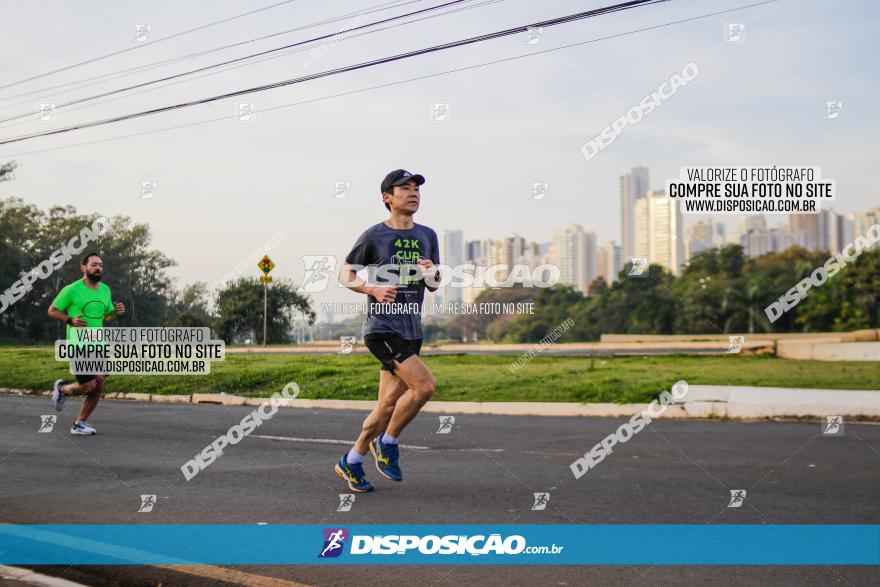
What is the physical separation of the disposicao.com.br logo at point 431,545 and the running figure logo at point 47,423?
7.42m

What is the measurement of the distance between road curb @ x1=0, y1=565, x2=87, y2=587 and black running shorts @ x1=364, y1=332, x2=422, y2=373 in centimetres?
247

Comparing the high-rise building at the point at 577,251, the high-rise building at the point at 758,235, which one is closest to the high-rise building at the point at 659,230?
the high-rise building at the point at 577,251

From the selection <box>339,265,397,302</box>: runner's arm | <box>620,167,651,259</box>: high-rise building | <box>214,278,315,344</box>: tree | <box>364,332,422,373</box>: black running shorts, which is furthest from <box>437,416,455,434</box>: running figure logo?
<box>620,167,651,259</box>: high-rise building

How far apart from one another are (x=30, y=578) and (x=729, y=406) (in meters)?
9.94

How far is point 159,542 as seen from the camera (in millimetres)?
5055

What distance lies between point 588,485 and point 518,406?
7.19 meters

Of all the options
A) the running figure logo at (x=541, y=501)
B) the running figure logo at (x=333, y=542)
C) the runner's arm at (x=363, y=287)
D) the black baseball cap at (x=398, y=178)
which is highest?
the black baseball cap at (x=398, y=178)

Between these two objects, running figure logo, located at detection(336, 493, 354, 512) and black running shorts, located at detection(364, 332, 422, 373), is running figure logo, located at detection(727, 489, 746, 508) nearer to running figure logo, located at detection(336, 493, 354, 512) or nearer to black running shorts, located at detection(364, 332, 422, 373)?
black running shorts, located at detection(364, 332, 422, 373)

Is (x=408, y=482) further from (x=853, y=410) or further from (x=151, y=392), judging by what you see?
(x=151, y=392)

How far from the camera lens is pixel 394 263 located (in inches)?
240

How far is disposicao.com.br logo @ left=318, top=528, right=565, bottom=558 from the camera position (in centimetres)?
481

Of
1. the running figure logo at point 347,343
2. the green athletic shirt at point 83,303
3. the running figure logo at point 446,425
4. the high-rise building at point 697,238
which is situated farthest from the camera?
the high-rise building at point 697,238

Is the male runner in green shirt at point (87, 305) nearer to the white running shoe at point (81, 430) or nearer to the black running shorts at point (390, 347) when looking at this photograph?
the white running shoe at point (81, 430)

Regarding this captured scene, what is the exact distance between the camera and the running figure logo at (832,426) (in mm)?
10164
